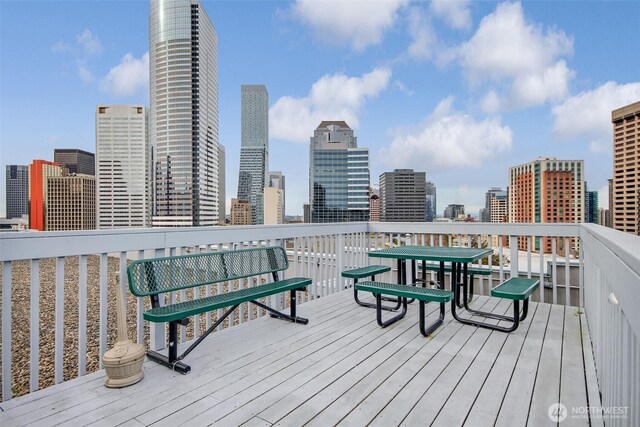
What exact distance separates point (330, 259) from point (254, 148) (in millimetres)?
151887

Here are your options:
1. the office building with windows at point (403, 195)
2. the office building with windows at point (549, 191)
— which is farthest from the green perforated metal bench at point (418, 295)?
the office building with windows at point (403, 195)

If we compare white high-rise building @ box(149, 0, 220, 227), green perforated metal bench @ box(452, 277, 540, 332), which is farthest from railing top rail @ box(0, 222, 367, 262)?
white high-rise building @ box(149, 0, 220, 227)

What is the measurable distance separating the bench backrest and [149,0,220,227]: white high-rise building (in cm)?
6204

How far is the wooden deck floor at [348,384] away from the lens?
1821 millimetres

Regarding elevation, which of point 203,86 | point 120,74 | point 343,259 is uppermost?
point 203,86

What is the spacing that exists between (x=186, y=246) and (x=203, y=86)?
73.2 metres

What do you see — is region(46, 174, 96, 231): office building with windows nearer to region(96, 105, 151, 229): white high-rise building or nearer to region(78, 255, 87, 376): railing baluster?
region(96, 105, 151, 229): white high-rise building

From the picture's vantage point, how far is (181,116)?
64062 mm

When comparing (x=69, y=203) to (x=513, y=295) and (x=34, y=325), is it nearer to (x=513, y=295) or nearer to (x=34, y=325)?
(x=34, y=325)

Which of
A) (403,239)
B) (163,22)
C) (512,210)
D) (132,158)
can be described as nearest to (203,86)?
(163,22)

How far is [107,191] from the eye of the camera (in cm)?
5706

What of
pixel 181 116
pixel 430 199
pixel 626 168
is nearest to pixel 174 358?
pixel 626 168

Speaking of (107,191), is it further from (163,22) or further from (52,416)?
(52,416)

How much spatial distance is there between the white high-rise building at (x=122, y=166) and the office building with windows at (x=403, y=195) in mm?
53531
